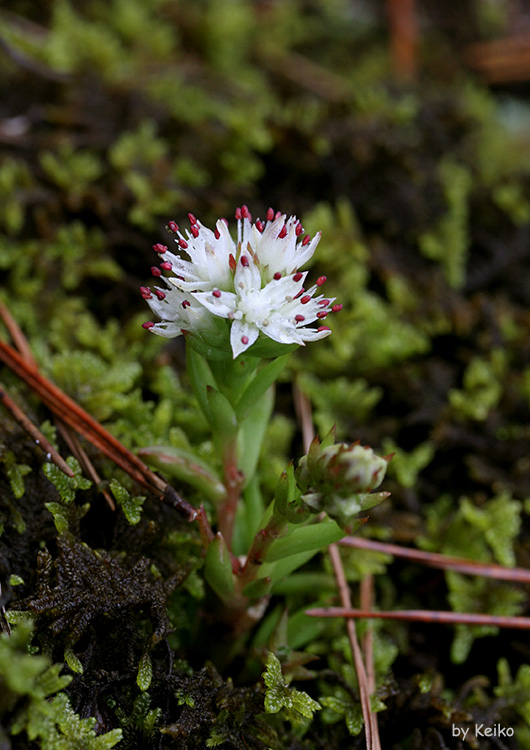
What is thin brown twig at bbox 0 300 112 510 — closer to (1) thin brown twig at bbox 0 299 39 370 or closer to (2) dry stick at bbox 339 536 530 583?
(1) thin brown twig at bbox 0 299 39 370

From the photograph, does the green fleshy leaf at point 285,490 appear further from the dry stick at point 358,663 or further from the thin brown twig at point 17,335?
the thin brown twig at point 17,335

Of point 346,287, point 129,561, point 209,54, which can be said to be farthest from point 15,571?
point 209,54

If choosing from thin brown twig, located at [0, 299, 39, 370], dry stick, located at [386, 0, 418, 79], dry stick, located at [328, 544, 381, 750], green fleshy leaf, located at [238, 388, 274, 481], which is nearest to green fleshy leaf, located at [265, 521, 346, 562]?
green fleshy leaf, located at [238, 388, 274, 481]

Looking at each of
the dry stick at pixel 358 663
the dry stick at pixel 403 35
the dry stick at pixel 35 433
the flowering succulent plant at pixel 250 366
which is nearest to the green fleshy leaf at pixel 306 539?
the flowering succulent plant at pixel 250 366

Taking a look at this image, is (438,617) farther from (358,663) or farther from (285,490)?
(285,490)

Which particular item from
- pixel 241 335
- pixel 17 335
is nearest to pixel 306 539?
pixel 241 335
